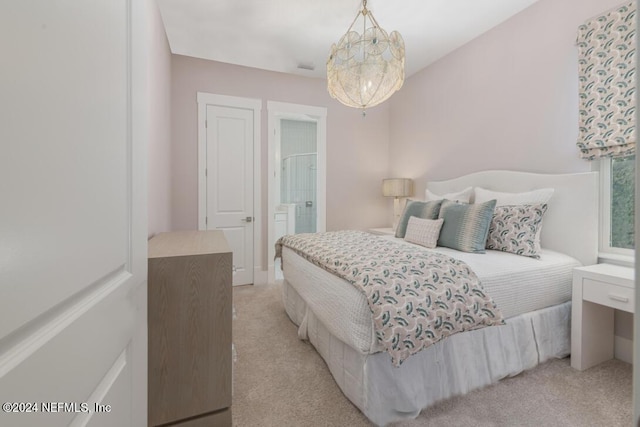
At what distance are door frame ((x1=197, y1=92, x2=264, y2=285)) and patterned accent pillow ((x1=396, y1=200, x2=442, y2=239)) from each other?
1842 mm

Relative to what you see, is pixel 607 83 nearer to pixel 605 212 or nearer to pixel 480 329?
pixel 605 212

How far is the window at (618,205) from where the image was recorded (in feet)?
6.57

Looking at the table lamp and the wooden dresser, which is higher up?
the table lamp

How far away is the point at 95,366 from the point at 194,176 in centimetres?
323

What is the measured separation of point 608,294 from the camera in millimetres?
1738

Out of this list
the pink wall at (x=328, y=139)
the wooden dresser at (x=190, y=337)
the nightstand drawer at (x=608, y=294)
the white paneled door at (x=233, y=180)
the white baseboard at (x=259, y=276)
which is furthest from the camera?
the white baseboard at (x=259, y=276)

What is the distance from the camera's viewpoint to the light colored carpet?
1.47 meters

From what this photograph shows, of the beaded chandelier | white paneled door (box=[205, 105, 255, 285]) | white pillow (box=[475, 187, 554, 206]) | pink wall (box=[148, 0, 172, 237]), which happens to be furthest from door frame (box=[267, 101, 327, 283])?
white pillow (box=[475, 187, 554, 206])

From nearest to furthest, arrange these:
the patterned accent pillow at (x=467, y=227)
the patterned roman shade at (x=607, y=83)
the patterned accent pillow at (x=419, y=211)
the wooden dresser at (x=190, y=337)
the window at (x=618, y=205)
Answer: the wooden dresser at (x=190, y=337)
the patterned roman shade at (x=607, y=83)
the window at (x=618, y=205)
the patterned accent pillow at (x=467, y=227)
the patterned accent pillow at (x=419, y=211)

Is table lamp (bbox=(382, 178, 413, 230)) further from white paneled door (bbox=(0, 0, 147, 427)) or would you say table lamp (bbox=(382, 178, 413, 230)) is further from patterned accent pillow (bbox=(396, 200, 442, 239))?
white paneled door (bbox=(0, 0, 147, 427))

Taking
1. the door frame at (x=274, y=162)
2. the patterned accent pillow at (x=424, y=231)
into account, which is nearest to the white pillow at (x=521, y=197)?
the patterned accent pillow at (x=424, y=231)

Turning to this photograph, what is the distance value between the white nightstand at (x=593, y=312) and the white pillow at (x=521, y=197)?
1.93ft

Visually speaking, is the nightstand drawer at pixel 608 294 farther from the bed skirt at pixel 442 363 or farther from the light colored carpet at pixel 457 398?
the light colored carpet at pixel 457 398

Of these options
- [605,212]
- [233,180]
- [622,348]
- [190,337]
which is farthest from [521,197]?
[233,180]
